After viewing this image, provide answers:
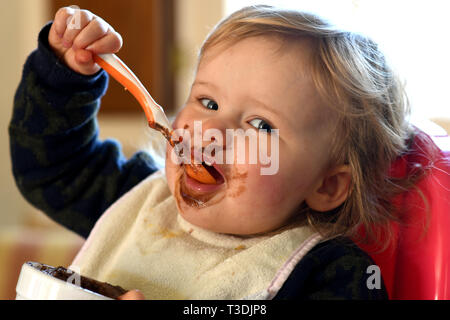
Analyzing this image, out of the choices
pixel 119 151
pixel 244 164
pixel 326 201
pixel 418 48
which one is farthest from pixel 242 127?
pixel 418 48

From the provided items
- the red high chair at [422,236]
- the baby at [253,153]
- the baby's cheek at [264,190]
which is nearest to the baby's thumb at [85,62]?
the baby at [253,153]

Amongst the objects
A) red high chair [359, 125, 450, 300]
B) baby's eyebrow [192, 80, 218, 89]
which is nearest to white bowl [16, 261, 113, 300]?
baby's eyebrow [192, 80, 218, 89]

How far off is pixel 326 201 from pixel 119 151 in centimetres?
39

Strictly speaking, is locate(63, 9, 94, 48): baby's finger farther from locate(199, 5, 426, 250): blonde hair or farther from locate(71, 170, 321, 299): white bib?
locate(71, 170, 321, 299): white bib

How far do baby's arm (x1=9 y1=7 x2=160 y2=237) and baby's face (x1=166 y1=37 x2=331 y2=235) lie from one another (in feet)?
0.68

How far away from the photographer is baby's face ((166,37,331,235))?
0.73 meters

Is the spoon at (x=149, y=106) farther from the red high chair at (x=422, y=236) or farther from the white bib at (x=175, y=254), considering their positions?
the red high chair at (x=422, y=236)

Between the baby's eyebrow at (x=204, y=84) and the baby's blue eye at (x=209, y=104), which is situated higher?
the baby's eyebrow at (x=204, y=84)

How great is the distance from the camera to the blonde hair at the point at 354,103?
765mm

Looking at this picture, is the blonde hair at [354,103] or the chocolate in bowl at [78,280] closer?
the chocolate in bowl at [78,280]

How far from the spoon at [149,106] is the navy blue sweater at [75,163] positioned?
0.36ft

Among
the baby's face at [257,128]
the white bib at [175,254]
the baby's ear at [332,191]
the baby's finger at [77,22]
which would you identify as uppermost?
the baby's finger at [77,22]

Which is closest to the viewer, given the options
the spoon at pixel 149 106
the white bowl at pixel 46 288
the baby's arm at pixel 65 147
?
the white bowl at pixel 46 288

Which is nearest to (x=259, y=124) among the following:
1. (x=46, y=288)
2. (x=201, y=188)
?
(x=201, y=188)
